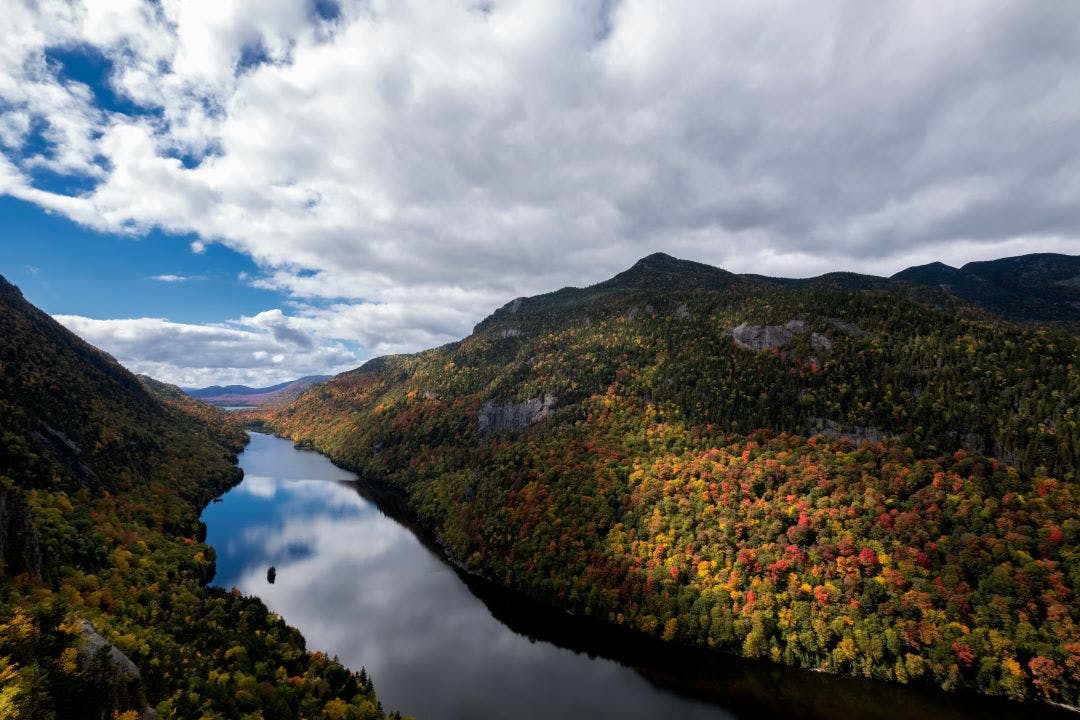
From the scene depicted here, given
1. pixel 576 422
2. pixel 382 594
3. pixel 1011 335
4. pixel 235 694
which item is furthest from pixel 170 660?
pixel 1011 335

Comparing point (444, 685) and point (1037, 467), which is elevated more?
point (1037, 467)

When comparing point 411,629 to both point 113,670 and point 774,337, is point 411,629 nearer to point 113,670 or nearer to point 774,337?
point 113,670

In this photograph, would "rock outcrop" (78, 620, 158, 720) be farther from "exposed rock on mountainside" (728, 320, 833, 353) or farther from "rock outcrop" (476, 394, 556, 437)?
"exposed rock on mountainside" (728, 320, 833, 353)

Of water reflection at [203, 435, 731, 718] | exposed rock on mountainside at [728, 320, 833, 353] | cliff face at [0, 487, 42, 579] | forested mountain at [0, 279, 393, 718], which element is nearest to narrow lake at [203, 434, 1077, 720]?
water reflection at [203, 435, 731, 718]

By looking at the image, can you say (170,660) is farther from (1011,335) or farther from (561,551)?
(1011,335)

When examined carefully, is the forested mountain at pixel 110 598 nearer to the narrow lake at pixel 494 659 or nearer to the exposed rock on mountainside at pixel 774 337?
the narrow lake at pixel 494 659

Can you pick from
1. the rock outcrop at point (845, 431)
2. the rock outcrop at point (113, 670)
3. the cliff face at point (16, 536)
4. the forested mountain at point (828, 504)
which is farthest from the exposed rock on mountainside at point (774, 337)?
the cliff face at point (16, 536)

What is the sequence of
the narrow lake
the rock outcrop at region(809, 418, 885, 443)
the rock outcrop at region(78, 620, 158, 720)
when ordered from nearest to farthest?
the rock outcrop at region(78, 620, 158, 720) < the narrow lake < the rock outcrop at region(809, 418, 885, 443)
